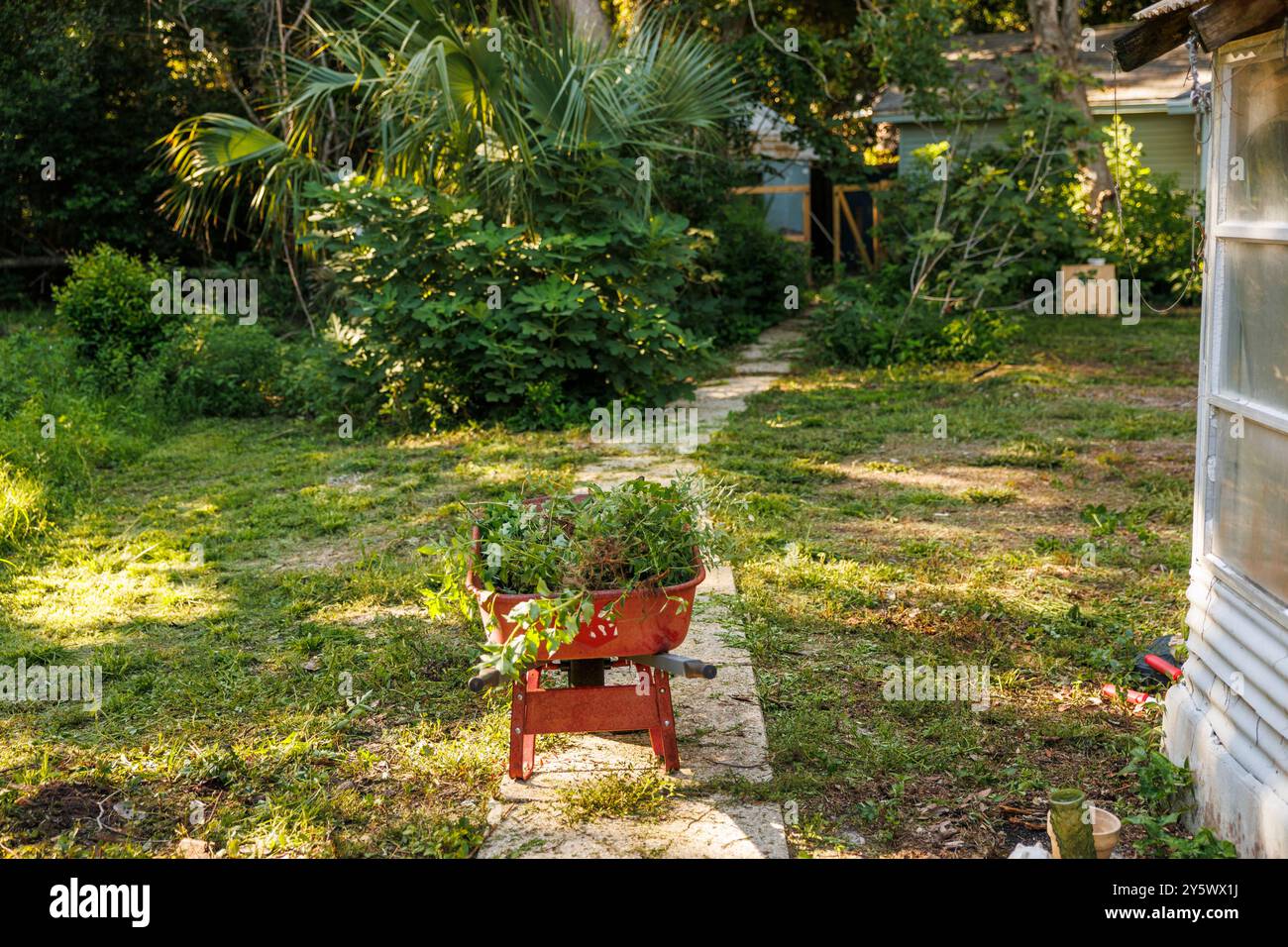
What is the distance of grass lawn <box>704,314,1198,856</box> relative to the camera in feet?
11.9

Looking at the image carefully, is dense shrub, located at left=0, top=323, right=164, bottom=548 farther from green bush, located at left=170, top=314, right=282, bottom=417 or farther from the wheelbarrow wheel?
the wheelbarrow wheel

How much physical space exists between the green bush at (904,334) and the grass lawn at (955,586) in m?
1.40

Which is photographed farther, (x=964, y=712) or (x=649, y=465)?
(x=649, y=465)

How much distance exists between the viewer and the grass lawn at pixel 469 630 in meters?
3.57

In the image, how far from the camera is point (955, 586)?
5406mm

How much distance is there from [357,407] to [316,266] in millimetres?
4785

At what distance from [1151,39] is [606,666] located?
2.35 meters

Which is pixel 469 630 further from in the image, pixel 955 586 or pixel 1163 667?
pixel 1163 667

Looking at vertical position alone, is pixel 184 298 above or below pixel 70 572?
above

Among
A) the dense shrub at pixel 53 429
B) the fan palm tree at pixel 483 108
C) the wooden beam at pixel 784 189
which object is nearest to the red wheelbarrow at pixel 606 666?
the dense shrub at pixel 53 429

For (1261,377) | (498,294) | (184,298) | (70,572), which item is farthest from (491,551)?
(184,298)

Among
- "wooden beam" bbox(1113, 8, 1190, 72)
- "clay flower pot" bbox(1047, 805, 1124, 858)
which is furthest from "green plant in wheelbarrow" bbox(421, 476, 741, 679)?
"wooden beam" bbox(1113, 8, 1190, 72)

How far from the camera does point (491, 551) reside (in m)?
3.54
